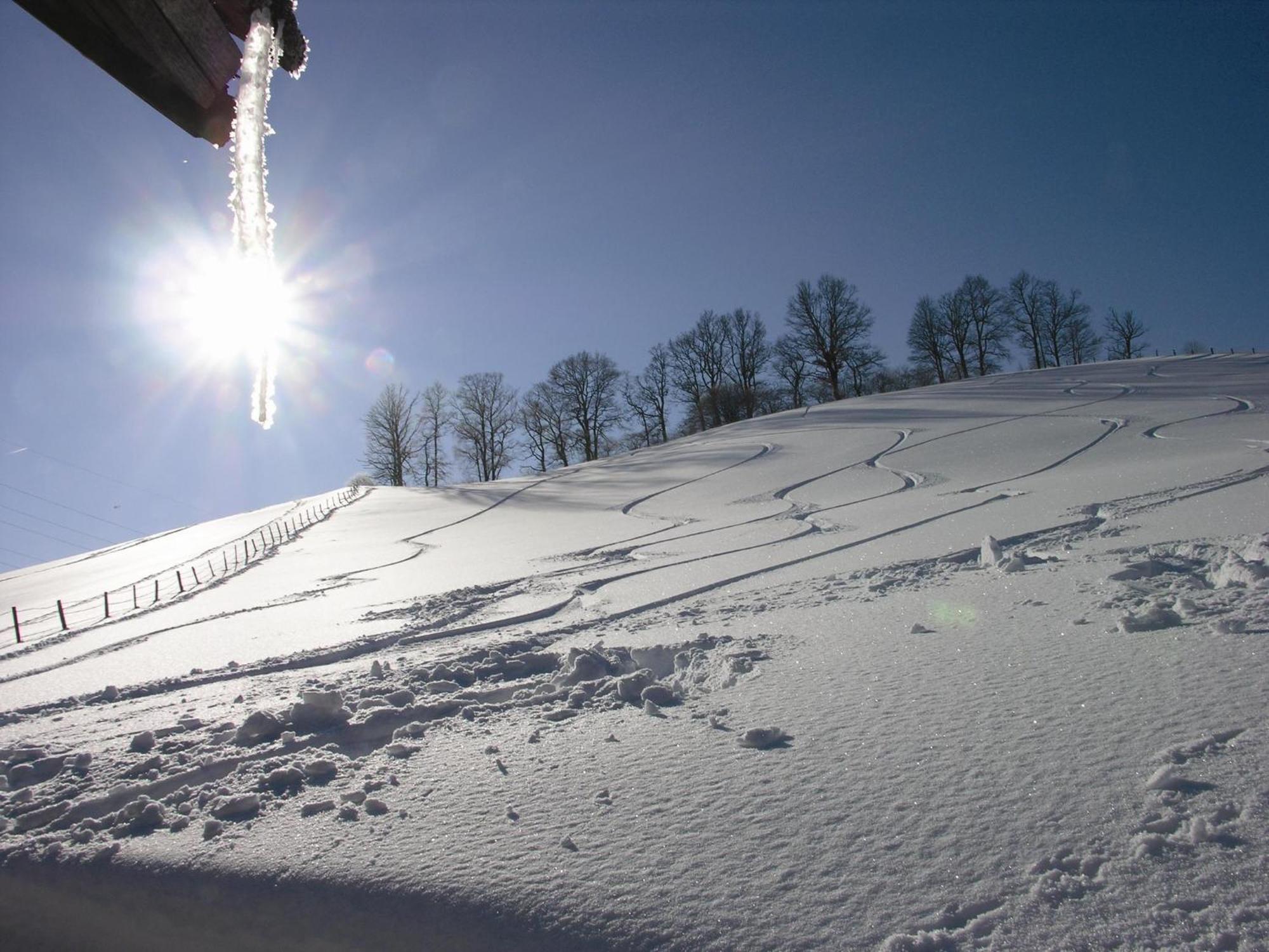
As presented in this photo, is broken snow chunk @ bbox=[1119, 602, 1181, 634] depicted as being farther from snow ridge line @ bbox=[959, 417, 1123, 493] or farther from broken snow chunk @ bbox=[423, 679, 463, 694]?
snow ridge line @ bbox=[959, 417, 1123, 493]

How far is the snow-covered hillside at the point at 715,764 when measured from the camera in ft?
5.65

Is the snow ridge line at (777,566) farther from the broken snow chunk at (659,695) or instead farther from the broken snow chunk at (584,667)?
the broken snow chunk at (659,695)

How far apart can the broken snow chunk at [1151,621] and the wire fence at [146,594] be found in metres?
12.2

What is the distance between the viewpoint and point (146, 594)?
13945 millimetres

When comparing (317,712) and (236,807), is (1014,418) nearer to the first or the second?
(317,712)

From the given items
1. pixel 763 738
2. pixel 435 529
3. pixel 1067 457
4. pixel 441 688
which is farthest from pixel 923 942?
pixel 435 529

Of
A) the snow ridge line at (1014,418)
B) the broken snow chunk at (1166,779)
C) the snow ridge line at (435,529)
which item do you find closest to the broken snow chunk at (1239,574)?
the broken snow chunk at (1166,779)

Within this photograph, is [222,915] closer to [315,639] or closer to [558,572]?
[315,639]

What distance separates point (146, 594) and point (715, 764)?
50.1ft

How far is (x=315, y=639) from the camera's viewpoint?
5840 mm

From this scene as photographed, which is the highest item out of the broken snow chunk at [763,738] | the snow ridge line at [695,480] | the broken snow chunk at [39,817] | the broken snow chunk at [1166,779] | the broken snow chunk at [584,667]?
the snow ridge line at [695,480]

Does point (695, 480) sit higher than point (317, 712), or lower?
higher

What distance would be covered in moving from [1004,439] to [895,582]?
49.0 feet

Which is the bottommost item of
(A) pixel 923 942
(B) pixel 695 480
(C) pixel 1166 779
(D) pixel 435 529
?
(A) pixel 923 942
